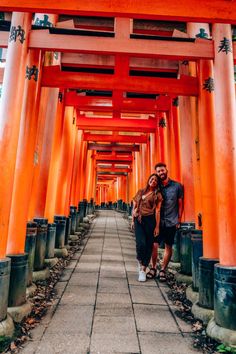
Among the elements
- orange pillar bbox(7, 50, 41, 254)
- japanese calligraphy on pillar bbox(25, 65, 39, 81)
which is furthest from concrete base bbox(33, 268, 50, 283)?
japanese calligraphy on pillar bbox(25, 65, 39, 81)

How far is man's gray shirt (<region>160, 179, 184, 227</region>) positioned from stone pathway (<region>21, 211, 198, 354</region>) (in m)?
0.97

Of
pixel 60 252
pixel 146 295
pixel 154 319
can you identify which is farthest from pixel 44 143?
pixel 154 319

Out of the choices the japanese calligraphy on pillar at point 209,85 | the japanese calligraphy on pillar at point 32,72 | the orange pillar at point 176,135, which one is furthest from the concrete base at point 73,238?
the japanese calligraphy on pillar at point 209,85

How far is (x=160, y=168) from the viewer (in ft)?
14.0

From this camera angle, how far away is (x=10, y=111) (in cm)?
275

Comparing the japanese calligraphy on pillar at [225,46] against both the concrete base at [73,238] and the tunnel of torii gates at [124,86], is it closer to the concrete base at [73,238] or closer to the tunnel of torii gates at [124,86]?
the tunnel of torii gates at [124,86]

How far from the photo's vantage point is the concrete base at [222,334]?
2.32 meters

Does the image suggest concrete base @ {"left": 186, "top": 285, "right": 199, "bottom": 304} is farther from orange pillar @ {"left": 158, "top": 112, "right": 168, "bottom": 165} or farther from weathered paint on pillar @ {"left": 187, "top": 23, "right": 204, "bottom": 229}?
orange pillar @ {"left": 158, "top": 112, "right": 168, "bottom": 165}

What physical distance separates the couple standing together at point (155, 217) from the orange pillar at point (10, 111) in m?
2.10

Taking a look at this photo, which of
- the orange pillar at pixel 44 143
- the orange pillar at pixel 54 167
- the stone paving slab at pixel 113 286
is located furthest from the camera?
the orange pillar at pixel 54 167

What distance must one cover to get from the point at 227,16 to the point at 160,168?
233 centimetres

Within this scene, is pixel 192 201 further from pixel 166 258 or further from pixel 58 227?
pixel 58 227

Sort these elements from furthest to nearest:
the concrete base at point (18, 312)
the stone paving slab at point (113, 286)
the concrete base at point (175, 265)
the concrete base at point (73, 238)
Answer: the concrete base at point (73, 238) → the concrete base at point (175, 265) → the stone paving slab at point (113, 286) → the concrete base at point (18, 312)

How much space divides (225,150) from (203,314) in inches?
68.3
